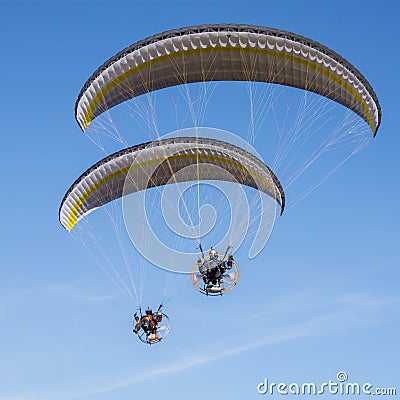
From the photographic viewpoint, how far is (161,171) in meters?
28.1

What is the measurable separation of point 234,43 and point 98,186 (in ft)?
22.6

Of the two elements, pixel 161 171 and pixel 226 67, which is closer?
pixel 226 67

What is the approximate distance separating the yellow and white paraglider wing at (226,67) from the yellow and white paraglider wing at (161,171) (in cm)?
184

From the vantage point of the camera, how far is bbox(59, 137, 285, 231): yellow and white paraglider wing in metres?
26.9

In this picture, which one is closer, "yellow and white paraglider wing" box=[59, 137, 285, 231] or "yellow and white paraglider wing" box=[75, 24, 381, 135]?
"yellow and white paraglider wing" box=[75, 24, 381, 135]

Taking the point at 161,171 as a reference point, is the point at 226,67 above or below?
above

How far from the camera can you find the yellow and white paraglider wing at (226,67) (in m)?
24.1

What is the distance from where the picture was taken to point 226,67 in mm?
25453

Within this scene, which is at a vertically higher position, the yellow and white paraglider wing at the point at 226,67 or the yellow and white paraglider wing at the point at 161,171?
the yellow and white paraglider wing at the point at 226,67

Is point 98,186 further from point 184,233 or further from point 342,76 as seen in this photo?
point 342,76

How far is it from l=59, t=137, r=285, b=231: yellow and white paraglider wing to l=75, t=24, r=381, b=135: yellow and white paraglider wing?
72.4 inches

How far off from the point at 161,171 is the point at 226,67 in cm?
453

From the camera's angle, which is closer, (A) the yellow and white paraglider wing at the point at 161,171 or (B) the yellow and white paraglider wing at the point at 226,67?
(B) the yellow and white paraglider wing at the point at 226,67

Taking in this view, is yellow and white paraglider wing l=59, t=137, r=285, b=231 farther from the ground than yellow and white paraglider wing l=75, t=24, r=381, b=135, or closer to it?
closer to it
